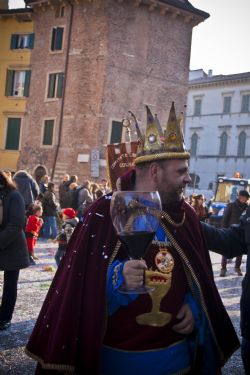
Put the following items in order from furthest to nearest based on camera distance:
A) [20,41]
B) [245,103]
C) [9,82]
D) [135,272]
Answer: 1. [245,103]
2. [9,82]
3. [20,41]
4. [135,272]

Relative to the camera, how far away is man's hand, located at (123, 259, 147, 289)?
2006 mm

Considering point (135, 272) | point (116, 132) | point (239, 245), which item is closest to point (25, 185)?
point (239, 245)

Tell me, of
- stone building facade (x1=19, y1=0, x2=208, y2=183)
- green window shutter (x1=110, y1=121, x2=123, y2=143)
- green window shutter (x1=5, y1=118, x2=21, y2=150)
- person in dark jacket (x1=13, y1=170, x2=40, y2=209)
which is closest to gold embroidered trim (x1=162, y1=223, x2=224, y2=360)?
person in dark jacket (x1=13, y1=170, x2=40, y2=209)

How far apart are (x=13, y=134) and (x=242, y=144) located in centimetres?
2547

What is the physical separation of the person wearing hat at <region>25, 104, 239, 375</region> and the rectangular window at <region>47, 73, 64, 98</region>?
2637cm

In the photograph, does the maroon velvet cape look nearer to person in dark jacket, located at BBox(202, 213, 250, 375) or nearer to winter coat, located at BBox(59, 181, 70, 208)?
person in dark jacket, located at BBox(202, 213, 250, 375)

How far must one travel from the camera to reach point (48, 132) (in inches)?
1137

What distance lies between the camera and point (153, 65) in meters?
28.7

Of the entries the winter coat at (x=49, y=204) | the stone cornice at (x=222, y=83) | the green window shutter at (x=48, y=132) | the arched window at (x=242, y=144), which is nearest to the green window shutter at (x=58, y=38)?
the green window shutter at (x=48, y=132)

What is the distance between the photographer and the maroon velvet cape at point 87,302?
233 cm

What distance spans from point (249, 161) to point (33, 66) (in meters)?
24.8

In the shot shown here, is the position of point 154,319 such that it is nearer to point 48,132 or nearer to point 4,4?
point 48,132

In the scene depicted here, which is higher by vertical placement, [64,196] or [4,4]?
[4,4]

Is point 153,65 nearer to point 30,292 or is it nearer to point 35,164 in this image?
point 35,164
